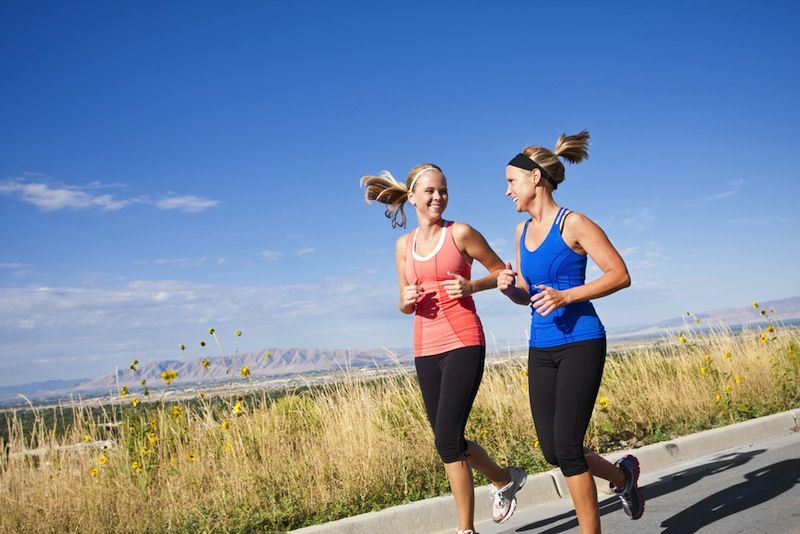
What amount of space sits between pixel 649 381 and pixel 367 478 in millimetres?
4877

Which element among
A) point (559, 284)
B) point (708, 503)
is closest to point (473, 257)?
point (559, 284)

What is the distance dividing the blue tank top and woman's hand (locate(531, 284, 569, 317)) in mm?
191

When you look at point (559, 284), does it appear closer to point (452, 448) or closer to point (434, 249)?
point (434, 249)

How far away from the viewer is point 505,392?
8.19 metres

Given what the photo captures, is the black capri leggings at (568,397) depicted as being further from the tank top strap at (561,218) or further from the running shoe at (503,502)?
the running shoe at (503,502)

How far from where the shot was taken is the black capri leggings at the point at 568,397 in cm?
347

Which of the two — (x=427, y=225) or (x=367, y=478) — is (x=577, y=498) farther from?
(x=367, y=478)

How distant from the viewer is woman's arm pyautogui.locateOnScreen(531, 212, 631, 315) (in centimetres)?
344

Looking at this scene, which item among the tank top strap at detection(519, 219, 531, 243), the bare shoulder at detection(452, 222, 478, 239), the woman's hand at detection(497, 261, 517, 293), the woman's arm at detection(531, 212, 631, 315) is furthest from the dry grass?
the woman's arm at detection(531, 212, 631, 315)

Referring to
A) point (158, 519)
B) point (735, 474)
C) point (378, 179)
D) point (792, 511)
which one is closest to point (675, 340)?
point (735, 474)

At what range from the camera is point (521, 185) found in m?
3.89

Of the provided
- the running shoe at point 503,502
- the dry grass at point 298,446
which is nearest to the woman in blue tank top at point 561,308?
the running shoe at point 503,502

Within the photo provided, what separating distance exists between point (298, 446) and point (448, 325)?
283 cm

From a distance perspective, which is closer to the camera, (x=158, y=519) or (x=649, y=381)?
(x=158, y=519)
